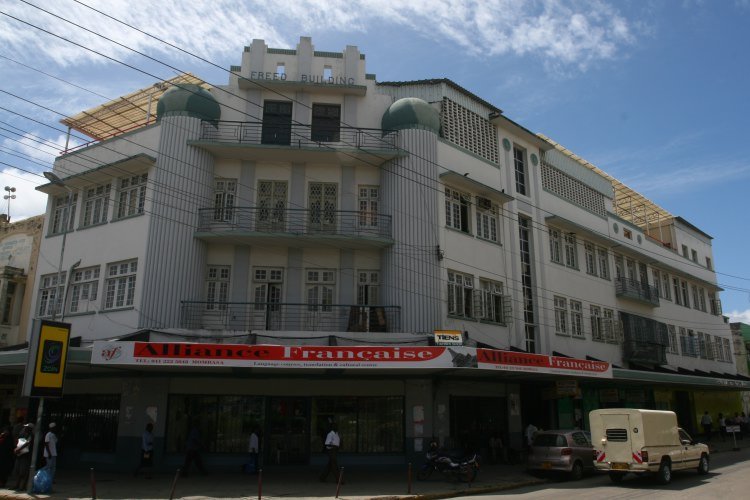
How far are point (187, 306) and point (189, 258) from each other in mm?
1684

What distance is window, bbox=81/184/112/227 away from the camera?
2306cm

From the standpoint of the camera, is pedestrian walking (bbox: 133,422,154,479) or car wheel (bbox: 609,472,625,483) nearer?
car wheel (bbox: 609,472,625,483)

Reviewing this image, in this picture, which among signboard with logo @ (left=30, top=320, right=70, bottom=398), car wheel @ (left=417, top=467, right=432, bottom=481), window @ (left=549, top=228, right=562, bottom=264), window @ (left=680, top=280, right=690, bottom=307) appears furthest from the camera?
window @ (left=680, top=280, right=690, bottom=307)

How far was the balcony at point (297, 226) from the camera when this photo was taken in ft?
68.6

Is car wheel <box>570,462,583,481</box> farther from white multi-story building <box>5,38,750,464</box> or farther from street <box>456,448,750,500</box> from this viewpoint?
white multi-story building <box>5,38,750,464</box>

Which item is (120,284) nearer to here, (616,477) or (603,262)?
(616,477)

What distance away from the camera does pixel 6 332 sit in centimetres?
2528

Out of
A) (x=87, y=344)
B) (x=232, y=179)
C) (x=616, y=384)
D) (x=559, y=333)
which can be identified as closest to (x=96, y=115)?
(x=232, y=179)

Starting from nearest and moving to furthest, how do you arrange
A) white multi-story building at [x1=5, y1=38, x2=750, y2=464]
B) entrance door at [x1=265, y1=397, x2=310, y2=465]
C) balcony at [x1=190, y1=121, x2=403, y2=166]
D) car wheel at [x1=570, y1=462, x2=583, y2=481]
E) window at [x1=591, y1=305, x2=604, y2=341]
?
car wheel at [x1=570, y1=462, x2=583, y2=481] < white multi-story building at [x1=5, y1=38, x2=750, y2=464] < entrance door at [x1=265, y1=397, x2=310, y2=465] < balcony at [x1=190, y1=121, x2=403, y2=166] < window at [x1=591, y1=305, x2=604, y2=341]

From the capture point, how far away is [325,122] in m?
23.1

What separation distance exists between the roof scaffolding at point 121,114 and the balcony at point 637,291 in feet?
76.6

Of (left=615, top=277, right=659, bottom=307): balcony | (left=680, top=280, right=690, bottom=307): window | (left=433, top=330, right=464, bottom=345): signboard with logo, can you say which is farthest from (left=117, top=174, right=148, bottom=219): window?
(left=680, top=280, right=690, bottom=307): window

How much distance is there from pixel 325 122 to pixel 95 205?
9.59 m

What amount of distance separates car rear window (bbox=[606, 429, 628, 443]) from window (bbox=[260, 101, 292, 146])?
578 inches
